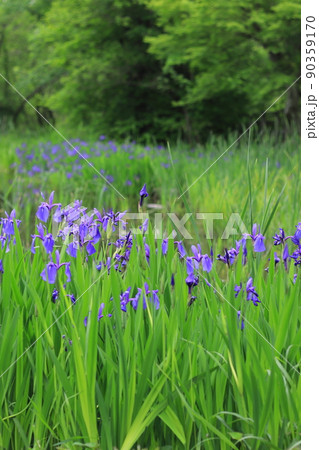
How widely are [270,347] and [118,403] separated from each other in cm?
45

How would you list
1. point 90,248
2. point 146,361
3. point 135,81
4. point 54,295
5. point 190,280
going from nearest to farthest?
point 146,361 < point 190,280 < point 54,295 < point 90,248 < point 135,81

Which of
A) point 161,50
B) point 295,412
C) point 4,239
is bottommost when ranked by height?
point 295,412

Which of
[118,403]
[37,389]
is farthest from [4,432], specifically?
[118,403]

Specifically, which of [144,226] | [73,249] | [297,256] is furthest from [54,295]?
[297,256]

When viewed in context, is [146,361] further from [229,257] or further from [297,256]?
[297,256]

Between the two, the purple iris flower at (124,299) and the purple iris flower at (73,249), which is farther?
the purple iris flower at (73,249)

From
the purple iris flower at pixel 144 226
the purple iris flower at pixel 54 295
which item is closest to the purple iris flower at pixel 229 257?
the purple iris flower at pixel 144 226

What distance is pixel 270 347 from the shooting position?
4.76 feet

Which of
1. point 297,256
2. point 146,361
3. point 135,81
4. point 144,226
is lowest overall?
point 146,361

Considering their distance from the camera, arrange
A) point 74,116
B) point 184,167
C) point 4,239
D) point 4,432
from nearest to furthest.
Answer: point 4,432
point 4,239
point 184,167
point 74,116

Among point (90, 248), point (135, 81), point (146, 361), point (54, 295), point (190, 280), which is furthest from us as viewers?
point (135, 81)

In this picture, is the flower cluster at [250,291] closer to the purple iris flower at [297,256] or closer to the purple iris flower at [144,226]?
the purple iris flower at [297,256]

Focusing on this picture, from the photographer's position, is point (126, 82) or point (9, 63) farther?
point (9, 63)
